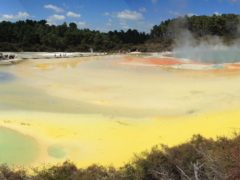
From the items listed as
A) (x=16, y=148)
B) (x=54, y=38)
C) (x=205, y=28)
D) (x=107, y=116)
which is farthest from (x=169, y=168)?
(x=205, y=28)

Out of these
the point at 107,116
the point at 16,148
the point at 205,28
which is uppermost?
the point at 205,28

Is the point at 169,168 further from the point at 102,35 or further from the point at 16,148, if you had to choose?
the point at 102,35

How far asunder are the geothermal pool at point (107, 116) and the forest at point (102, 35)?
49.2 meters

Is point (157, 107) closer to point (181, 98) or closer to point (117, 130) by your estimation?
point (181, 98)

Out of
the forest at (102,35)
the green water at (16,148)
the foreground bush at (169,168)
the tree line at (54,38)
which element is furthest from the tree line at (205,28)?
the foreground bush at (169,168)

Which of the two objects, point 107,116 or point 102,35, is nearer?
point 107,116

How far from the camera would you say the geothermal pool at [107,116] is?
13.8 metres

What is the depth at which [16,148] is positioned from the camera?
14.2 meters

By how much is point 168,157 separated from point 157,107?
10.1 meters

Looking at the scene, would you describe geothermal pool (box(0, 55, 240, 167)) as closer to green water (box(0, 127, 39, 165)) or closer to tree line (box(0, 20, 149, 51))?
green water (box(0, 127, 39, 165))

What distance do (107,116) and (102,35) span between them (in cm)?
6533

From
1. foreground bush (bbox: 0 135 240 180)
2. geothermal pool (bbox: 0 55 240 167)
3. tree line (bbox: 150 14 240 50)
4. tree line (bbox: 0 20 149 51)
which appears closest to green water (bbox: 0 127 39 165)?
geothermal pool (bbox: 0 55 240 167)

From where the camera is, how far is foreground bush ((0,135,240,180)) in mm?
8445

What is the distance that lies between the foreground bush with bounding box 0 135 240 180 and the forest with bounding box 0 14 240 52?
65040 mm
